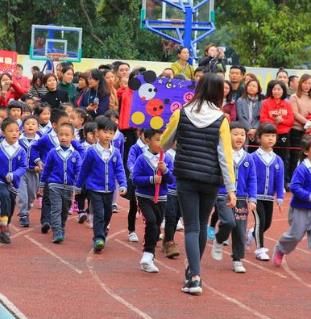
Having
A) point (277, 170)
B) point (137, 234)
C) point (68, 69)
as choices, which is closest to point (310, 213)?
point (277, 170)

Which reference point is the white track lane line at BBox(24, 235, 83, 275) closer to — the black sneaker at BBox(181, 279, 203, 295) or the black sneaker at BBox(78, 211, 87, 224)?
the black sneaker at BBox(181, 279, 203, 295)

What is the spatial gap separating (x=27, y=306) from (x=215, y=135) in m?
2.18

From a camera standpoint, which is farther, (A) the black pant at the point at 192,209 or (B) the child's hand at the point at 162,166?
(B) the child's hand at the point at 162,166

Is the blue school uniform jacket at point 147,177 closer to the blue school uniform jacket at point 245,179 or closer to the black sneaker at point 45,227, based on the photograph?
the blue school uniform jacket at point 245,179

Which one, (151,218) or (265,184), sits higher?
(265,184)

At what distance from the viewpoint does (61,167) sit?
11.2 meters

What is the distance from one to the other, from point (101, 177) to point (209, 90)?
2.53 meters

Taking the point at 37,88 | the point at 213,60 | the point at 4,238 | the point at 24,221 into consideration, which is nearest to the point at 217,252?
the point at 4,238

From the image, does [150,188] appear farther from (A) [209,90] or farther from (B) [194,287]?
(A) [209,90]

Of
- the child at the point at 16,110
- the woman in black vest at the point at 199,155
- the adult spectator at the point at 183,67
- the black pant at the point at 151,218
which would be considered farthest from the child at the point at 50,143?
the adult spectator at the point at 183,67

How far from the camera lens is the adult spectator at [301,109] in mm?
15711

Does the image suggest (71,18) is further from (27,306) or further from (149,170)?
(27,306)

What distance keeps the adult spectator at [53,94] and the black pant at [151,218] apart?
636cm

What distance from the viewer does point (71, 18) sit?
34.9 meters
